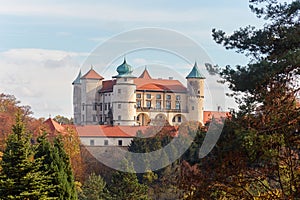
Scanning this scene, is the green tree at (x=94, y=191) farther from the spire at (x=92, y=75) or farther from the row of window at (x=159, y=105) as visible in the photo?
the spire at (x=92, y=75)

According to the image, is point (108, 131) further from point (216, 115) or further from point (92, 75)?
point (92, 75)

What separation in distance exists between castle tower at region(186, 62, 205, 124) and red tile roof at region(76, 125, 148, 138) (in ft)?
45.3

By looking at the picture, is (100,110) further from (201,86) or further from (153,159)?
(153,159)

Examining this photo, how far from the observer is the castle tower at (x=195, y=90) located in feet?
294

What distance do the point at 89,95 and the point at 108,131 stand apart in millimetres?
14166

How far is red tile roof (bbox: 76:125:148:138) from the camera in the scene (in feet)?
243

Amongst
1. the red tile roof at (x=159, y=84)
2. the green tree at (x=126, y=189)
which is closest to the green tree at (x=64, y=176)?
the green tree at (x=126, y=189)

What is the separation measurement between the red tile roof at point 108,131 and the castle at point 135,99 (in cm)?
718

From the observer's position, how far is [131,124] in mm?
84938

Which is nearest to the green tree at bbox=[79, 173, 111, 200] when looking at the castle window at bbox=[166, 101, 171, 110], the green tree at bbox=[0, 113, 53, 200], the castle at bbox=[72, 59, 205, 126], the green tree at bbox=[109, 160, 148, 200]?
the green tree at bbox=[109, 160, 148, 200]

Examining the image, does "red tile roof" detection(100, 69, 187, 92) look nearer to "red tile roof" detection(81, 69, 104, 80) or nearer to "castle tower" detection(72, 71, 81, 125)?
"red tile roof" detection(81, 69, 104, 80)

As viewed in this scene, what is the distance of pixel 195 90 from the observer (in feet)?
302

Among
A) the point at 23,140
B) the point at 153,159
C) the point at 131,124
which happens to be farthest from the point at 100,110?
the point at 23,140

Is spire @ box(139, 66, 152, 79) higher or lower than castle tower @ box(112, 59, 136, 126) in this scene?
higher
